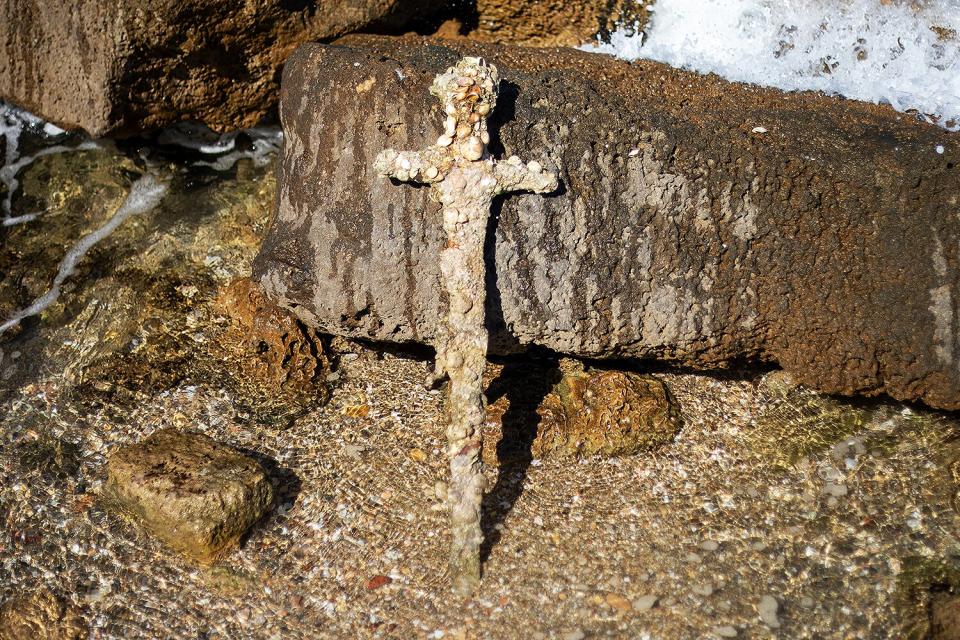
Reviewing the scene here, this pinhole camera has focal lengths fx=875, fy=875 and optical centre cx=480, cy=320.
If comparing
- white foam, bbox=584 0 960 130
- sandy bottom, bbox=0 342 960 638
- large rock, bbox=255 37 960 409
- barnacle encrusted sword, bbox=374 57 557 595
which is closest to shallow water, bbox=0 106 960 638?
sandy bottom, bbox=0 342 960 638

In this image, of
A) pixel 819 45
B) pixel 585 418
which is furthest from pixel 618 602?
pixel 819 45

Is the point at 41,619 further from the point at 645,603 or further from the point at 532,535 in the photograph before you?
the point at 645,603

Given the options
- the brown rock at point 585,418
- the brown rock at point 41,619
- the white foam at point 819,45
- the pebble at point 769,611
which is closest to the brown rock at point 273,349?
the brown rock at point 585,418

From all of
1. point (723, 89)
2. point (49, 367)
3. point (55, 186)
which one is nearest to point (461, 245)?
point (723, 89)

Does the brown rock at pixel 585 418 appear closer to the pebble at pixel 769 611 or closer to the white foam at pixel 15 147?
the pebble at pixel 769 611

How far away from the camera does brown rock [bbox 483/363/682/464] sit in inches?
129

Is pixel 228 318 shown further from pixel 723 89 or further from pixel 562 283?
pixel 723 89

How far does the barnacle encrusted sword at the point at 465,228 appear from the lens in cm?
286

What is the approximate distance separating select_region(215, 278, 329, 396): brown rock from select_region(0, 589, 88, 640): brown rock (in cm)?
106

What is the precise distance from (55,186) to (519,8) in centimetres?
246

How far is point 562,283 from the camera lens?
121 inches

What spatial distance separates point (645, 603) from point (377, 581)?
0.89m

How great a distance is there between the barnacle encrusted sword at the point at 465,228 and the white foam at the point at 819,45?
1264mm

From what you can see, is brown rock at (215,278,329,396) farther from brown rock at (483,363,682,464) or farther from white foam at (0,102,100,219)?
white foam at (0,102,100,219)
